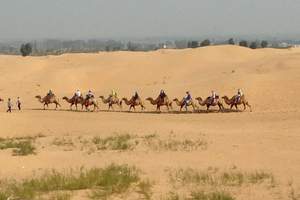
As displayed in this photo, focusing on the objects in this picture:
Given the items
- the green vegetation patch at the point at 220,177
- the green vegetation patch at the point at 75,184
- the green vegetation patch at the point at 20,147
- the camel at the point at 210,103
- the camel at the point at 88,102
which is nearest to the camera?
the green vegetation patch at the point at 75,184

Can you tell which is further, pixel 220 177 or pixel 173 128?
pixel 173 128

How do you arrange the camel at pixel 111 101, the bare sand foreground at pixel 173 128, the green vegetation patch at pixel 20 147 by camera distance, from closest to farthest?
the bare sand foreground at pixel 173 128 → the green vegetation patch at pixel 20 147 → the camel at pixel 111 101

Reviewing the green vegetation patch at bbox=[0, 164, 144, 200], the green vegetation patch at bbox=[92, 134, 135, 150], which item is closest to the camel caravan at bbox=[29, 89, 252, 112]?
the green vegetation patch at bbox=[92, 134, 135, 150]

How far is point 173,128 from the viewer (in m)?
24.8

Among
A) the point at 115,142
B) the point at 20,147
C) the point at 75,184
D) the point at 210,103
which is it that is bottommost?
the point at 75,184

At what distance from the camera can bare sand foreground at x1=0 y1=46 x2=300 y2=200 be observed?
15.2 metres

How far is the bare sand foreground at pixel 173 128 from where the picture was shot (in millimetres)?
15219


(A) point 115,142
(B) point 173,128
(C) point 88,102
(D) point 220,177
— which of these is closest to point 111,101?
(C) point 88,102

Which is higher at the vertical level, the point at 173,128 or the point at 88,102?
the point at 88,102

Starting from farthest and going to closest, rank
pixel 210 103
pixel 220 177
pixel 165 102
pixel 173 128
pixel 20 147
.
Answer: pixel 165 102 → pixel 210 103 → pixel 173 128 → pixel 20 147 → pixel 220 177

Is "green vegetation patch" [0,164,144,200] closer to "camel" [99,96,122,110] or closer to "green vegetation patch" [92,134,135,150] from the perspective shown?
"green vegetation patch" [92,134,135,150]

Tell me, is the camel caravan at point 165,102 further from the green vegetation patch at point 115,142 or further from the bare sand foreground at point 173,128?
the green vegetation patch at point 115,142

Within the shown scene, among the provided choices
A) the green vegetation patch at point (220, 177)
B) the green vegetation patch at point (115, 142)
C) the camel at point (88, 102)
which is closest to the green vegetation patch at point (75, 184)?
the green vegetation patch at point (220, 177)

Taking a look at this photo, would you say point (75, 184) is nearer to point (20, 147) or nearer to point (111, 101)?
point (20, 147)
